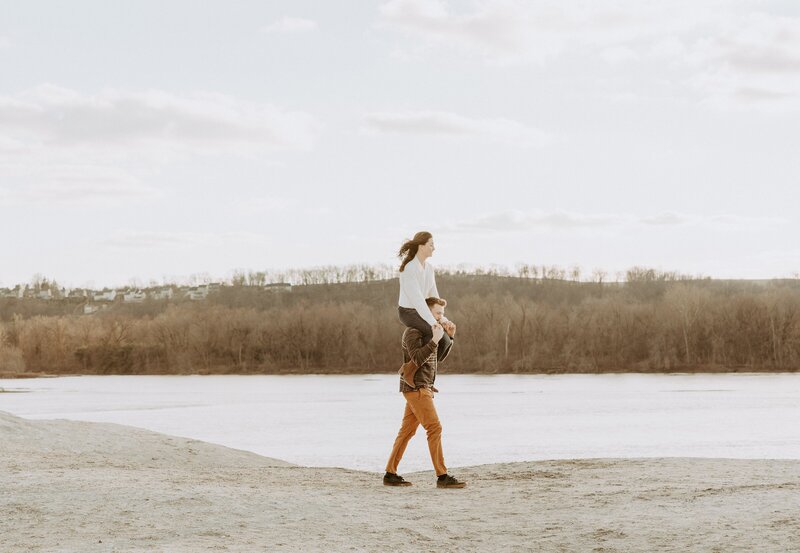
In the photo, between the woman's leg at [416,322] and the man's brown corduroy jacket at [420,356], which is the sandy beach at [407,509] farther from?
the woman's leg at [416,322]

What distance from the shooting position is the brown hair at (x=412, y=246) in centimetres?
877

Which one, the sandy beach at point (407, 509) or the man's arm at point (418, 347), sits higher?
the man's arm at point (418, 347)

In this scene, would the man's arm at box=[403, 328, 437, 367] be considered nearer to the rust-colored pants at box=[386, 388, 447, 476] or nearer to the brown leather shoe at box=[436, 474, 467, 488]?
the rust-colored pants at box=[386, 388, 447, 476]

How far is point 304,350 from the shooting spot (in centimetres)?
8606

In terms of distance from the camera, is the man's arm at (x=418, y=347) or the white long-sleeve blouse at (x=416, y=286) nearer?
the white long-sleeve blouse at (x=416, y=286)

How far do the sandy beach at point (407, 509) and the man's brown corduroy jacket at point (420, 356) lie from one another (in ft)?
3.26

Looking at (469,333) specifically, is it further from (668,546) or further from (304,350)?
(668,546)

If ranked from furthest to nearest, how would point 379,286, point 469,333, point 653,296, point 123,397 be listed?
1. point 379,286
2. point 653,296
3. point 469,333
4. point 123,397

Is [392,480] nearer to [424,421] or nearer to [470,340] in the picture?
[424,421]

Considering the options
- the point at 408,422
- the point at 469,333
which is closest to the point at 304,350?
the point at 469,333

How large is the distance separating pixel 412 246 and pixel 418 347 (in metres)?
0.92

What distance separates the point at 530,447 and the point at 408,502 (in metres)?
11.8

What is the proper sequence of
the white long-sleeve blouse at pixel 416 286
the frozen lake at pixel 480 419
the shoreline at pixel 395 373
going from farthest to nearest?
the shoreline at pixel 395 373, the frozen lake at pixel 480 419, the white long-sleeve blouse at pixel 416 286

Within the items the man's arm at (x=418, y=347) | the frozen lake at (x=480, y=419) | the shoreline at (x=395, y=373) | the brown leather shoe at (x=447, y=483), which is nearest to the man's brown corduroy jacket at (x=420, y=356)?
the man's arm at (x=418, y=347)
